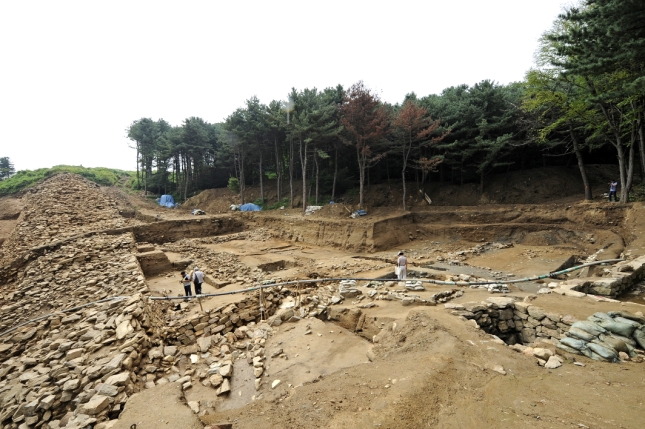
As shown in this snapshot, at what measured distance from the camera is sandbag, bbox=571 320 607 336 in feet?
16.7

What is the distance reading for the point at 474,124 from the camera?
22.7 metres

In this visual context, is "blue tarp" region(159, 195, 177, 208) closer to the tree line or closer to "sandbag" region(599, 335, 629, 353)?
the tree line

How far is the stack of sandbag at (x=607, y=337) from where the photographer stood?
468 cm

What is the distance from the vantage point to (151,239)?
72.0 feet

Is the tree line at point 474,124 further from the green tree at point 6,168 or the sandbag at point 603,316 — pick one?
the green tree at point 6,168

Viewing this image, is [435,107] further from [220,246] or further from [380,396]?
[380,396]

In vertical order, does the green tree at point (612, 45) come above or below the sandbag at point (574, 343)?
above

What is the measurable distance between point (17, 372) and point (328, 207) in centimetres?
1955

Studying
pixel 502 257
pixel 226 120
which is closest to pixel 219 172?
pixel 226 120

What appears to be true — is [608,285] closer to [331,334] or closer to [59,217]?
[331,334]

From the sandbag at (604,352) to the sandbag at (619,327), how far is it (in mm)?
689

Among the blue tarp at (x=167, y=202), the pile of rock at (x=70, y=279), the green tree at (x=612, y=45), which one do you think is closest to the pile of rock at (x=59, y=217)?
the pile of rock at (x=70, y=279)

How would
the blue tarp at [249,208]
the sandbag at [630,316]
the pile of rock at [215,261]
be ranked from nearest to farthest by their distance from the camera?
the sandbag at [630,316] < the pile of rock at [215,261] < the blue tarp at [249,208]

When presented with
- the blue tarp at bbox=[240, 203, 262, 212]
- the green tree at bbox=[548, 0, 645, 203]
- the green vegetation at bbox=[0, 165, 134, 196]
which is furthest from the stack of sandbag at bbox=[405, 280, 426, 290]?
the green vegetation at bbox=[0, 165, 134, 196]
